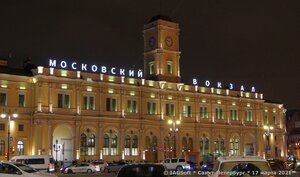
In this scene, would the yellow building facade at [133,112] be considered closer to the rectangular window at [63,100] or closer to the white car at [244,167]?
the rectangular window at [63,100]

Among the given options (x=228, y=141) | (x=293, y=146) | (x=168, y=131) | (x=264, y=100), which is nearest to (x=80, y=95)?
(x=168, y=131)

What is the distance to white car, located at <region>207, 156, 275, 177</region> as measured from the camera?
1478 centimetres

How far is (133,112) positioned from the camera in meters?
83.6

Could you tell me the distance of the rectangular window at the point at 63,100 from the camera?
245 ft

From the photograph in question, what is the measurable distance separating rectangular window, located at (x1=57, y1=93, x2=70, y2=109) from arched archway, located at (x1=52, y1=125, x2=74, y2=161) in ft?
10.3

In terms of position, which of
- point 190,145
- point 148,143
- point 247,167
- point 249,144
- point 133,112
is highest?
point 133,112

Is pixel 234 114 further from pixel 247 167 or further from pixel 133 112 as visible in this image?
pixel 247 167

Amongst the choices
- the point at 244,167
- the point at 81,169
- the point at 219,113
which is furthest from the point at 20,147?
the point at 244,167

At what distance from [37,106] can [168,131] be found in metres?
25.4

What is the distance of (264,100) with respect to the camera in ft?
350

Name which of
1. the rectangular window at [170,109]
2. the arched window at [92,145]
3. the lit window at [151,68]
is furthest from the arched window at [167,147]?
the arched window at [92,145]

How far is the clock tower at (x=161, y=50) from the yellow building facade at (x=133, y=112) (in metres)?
0.18

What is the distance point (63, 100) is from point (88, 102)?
451 cm

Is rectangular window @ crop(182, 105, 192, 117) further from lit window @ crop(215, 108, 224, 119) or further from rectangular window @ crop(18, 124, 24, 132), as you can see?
rectangular window @ crop(18, 124, 24, 132)
